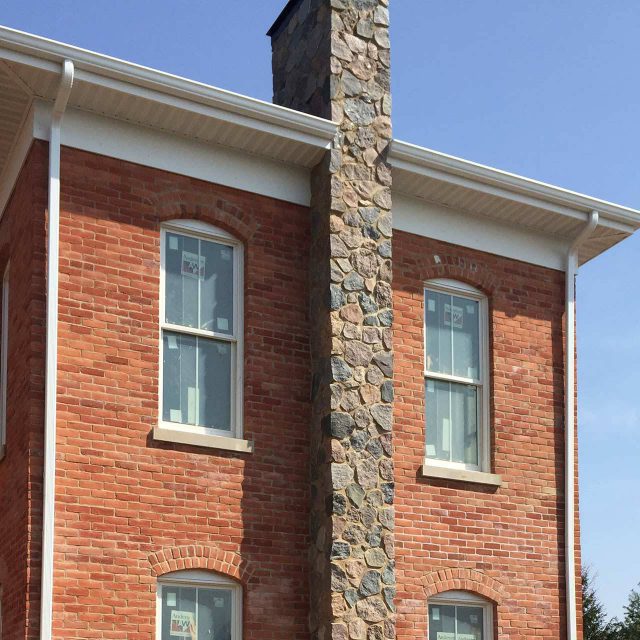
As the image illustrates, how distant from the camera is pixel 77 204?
43.1ft

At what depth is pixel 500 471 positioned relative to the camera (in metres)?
15.2

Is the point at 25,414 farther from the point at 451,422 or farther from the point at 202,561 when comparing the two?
the point at 451,422

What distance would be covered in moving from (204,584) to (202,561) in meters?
0.28

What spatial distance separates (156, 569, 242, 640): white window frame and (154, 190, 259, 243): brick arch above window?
12.2ft

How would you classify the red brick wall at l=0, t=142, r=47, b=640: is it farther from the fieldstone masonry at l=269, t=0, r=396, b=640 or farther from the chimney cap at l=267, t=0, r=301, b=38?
the chimney cap at l=267, t=0, r=301, b=38

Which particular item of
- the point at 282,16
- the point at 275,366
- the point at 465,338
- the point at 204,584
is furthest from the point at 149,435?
the point at 282,16

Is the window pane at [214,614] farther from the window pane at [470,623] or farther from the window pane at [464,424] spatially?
the window pane at [464,424]

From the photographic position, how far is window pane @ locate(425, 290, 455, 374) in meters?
15.3

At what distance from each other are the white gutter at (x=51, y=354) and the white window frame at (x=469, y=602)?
4.63m

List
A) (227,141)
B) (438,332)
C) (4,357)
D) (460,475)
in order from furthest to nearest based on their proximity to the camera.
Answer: (438,332)
(460,475)
(4,357)
(227,141)

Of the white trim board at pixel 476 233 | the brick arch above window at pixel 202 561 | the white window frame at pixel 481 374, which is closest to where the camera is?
the brick arch above window at pixel 202 561

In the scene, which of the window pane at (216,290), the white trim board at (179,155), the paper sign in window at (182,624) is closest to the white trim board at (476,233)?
the white trim board at (179,155)

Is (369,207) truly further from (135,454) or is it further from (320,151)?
(135,454)

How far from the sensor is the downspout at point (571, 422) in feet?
50.3
